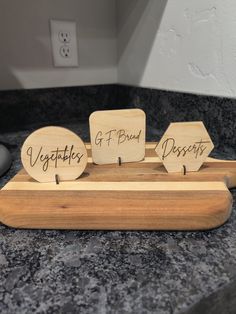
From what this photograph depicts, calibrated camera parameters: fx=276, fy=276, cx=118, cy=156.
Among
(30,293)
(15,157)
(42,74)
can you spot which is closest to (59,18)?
(42,74)

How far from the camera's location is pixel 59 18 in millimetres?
954

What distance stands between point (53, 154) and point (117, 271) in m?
0.21

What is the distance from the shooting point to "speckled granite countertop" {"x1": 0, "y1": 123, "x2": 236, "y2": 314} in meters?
0.26

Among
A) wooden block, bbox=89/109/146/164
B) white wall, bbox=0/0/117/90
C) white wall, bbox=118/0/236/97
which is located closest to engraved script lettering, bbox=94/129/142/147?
wooden block, bbox=89/109/146/164

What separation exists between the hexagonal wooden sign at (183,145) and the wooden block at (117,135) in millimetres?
66

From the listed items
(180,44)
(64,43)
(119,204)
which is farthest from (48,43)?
(119,204)

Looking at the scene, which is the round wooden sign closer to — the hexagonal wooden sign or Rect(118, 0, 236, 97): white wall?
the hexagonal wooden sign

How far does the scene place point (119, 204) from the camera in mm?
381

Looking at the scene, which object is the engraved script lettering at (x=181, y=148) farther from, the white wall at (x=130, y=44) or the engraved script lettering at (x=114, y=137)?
the white wall at (x=130, y=44)

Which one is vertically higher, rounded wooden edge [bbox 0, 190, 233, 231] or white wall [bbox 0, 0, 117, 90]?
white wall [bbox 0, 0, 117, 90]

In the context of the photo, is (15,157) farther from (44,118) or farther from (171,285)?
(171,285)

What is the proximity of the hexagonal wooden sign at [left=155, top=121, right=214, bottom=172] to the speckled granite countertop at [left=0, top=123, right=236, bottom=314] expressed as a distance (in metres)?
0.13

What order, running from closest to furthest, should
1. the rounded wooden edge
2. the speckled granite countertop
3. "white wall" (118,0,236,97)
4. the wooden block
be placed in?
the speckled granite countertop < the rounded wooden edge < the wooden block < "white wall" (118,0,236,97)

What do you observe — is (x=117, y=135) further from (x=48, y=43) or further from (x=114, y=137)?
(x=48, y=43)
